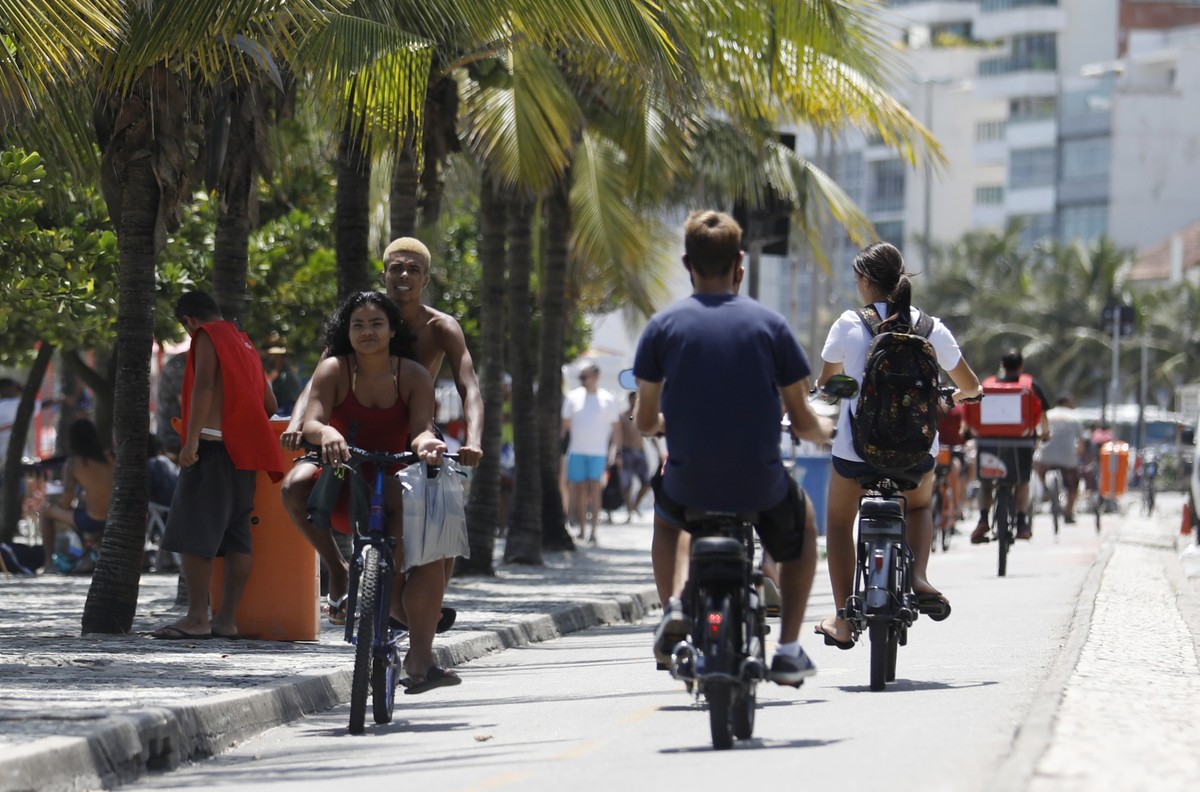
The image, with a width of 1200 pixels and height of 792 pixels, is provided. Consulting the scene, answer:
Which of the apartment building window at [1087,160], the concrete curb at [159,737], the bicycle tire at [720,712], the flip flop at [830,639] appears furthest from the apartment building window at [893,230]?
the bicycle tire at [720,712]

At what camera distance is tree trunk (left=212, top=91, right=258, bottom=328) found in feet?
42.4

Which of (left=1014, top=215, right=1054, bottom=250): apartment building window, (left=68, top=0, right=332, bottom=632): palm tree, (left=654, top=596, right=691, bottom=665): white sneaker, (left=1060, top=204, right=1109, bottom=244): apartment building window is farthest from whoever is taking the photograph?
(left=1014, top=215, right=1054, bottom=250): apartment building window

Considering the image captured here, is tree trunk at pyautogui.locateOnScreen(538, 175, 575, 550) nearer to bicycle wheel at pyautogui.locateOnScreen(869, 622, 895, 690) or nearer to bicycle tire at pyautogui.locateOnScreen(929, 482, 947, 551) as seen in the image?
bicycle tire at pyautogui.locateOnScreen(929, 482, 947, 551)

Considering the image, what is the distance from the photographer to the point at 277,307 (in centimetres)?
2128

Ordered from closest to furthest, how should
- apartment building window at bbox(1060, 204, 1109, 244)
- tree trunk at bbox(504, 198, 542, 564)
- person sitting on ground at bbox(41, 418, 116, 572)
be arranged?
person sitting on ground at bbox(41, 418, 116, 572), tree trunk at bbox(504, 198, 542, 564), apartment building window at bbox(1060, 204, 1109, 244)

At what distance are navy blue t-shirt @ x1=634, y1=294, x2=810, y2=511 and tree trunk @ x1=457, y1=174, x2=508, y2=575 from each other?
10.5 meters

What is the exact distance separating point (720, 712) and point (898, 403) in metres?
2.50

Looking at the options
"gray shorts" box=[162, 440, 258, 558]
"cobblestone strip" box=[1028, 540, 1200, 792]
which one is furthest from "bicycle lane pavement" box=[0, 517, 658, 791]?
"cobblestone strip" box=[1028, 540, 1200, 792]

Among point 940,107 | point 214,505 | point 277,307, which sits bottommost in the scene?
point 214,505

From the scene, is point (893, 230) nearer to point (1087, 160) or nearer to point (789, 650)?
point (1087, 160)

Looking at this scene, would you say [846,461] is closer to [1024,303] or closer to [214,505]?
[214,505]

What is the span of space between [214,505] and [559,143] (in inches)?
258

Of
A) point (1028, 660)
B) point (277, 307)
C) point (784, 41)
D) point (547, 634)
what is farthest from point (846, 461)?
point (277, 307)

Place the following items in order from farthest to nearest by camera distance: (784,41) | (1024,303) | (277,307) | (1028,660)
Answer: (1024,303) < (277,307) < (784,41) < (1028,660)
